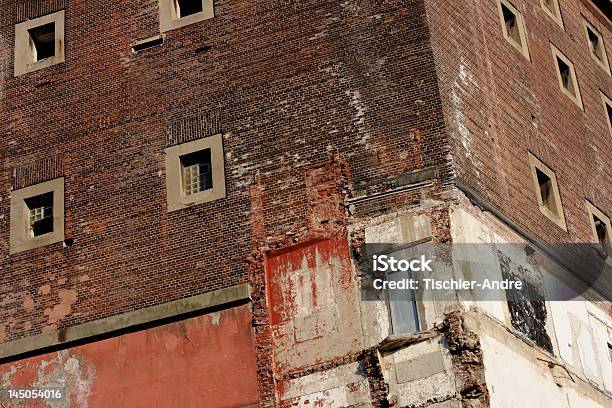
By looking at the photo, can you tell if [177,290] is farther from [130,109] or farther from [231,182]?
[130,109]

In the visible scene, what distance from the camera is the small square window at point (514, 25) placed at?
37.2 m

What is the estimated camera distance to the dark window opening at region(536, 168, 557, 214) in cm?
3556

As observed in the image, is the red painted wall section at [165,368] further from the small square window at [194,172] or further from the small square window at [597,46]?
the small square window at [597,46]

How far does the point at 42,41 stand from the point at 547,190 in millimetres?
12888

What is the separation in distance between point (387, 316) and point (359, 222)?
88.9 inches

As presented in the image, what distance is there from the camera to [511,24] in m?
37.6

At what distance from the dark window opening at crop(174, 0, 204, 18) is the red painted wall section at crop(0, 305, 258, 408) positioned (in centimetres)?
782

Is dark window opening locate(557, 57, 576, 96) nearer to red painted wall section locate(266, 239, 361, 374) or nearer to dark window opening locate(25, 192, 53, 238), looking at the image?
red painted wall section locate(266, 239, 361, 374)

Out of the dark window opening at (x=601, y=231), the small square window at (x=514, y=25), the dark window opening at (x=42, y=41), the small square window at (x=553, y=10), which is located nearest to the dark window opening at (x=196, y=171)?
the dark window opening at (x=42, y=41)

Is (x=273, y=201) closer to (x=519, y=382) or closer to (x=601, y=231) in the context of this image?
(x=519, y=382)

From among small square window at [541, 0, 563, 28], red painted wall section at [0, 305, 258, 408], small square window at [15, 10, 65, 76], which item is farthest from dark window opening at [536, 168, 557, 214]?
small square window at [15, 10, 65, 76]

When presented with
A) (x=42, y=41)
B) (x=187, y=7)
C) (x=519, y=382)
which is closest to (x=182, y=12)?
(x=187, y=7)

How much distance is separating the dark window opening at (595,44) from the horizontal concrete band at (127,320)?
15641mm

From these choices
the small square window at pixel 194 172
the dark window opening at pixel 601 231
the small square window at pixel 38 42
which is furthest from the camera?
the dark window opening at pixel 601 231
